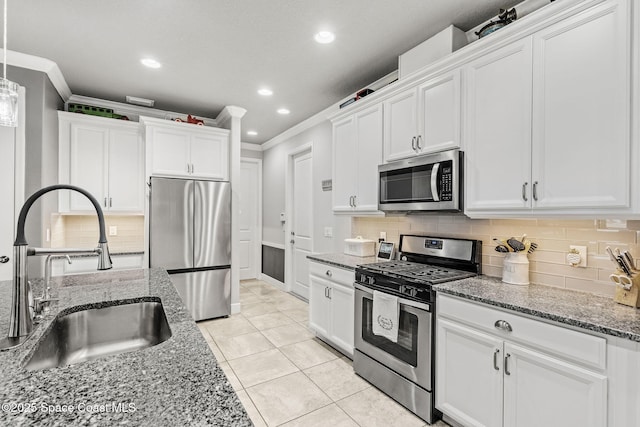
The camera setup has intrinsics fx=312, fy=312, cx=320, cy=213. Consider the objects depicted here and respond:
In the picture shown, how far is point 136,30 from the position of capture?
238cm

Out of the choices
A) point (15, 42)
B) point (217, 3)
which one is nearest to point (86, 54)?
point (15, 42)

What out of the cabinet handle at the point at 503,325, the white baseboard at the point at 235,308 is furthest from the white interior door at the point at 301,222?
the cabinet handle at the point at 503,325

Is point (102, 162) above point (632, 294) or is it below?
above

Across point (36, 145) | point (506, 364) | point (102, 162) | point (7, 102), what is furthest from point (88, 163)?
point (506, 364)

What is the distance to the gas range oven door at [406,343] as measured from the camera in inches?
78.8

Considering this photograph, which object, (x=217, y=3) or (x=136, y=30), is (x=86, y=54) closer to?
(x=136, y=30)

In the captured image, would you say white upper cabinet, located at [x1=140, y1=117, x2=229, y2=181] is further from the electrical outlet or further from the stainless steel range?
the electrical outlet

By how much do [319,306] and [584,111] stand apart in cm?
252

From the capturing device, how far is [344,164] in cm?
320

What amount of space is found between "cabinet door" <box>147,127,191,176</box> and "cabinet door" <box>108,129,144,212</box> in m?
0.30

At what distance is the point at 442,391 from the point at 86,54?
3.85m

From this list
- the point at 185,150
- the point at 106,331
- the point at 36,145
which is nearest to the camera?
the point at 106,331

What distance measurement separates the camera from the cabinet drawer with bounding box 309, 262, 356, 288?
2696 mm

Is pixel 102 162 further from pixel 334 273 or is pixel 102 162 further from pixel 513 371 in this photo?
pixel 513 371
